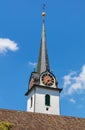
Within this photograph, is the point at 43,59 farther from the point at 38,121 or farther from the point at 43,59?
the point at 38,121

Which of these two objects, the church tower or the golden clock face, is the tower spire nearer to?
the church tower

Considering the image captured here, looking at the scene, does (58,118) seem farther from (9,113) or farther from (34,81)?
(34,81)

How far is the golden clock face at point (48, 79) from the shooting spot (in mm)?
57825

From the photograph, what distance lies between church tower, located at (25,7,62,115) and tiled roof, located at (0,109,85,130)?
1493cm

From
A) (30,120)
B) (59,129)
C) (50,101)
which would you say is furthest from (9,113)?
(50,101)

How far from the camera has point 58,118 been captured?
40.0m

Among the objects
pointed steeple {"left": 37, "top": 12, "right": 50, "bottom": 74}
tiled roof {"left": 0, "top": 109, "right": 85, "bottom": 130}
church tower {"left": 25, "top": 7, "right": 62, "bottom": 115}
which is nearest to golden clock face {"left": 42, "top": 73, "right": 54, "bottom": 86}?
church tower {"left": 25, "top": 7, "right": 62, "bottom": 115}

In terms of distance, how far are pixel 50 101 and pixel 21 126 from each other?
68.0 ft

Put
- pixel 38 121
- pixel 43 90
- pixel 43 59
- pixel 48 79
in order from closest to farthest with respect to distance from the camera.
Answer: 1. pixel 38 121
2. pixel 43 90
3. pixel 48 79
4. pixel 43 59

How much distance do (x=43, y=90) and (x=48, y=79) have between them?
99.6 inches

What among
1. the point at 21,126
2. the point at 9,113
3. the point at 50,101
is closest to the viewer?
the point at 21,126

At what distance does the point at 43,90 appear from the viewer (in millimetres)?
56812

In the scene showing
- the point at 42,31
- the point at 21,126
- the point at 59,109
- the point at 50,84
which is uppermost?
the point at 42,31

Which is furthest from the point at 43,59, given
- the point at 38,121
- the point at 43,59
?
the point at 38,121
